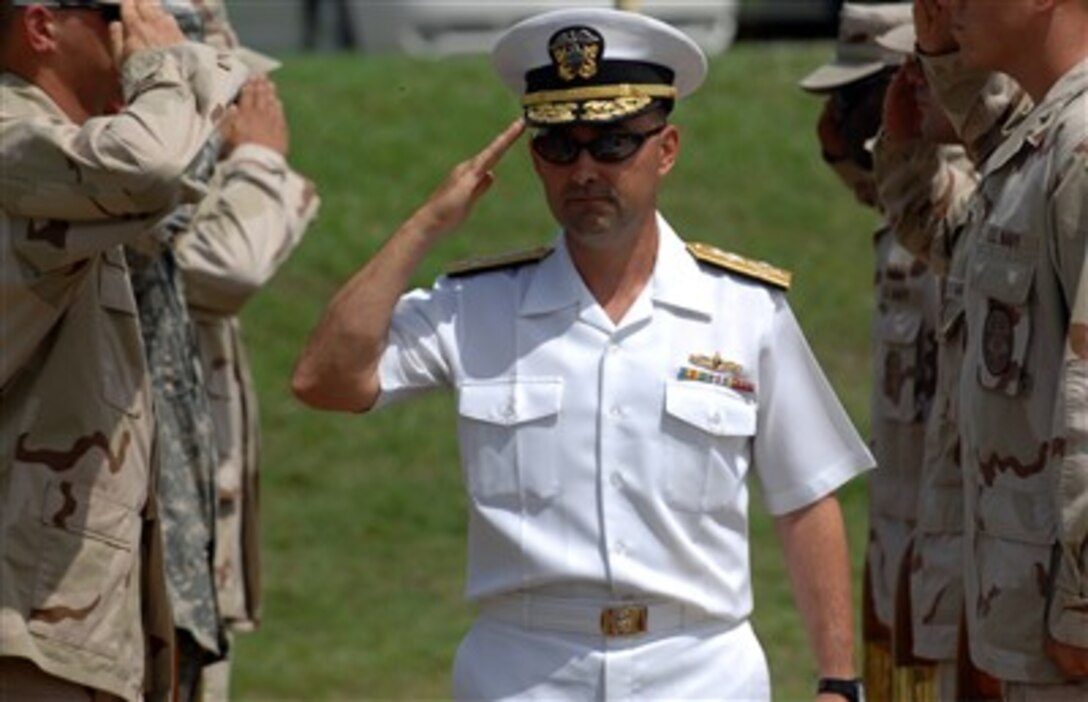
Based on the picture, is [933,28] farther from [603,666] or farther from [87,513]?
[87,513]

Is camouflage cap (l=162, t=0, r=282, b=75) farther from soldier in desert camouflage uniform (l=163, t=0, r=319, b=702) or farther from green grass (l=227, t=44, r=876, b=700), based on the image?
green grass (l=227, t=44, r=876, b=700)

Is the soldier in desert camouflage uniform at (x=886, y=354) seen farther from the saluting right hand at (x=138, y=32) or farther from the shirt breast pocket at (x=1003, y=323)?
the saluting right hand at (x=138, y=32)

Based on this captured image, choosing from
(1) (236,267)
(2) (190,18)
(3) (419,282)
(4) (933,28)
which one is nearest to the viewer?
(4) (933,28)

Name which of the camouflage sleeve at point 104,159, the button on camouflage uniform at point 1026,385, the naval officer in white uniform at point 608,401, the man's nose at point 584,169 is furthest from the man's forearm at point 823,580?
the camouflage sleeve at point 104,159

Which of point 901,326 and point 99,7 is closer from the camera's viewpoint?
point 99,7

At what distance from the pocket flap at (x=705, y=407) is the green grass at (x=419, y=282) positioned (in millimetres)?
5226

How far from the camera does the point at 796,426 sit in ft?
23.3

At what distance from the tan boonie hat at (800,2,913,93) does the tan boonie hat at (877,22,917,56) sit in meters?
0.20

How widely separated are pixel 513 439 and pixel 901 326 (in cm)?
261

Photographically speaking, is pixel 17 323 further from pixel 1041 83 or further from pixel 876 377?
pixel 876 377

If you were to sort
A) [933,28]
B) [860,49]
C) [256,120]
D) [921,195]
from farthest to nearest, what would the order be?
[860,49], [256,120], [921,195], [933,28]

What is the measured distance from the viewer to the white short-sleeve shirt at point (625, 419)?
22.7 feet

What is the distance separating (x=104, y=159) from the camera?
6707mm

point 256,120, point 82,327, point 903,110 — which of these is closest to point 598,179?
point 82,327
